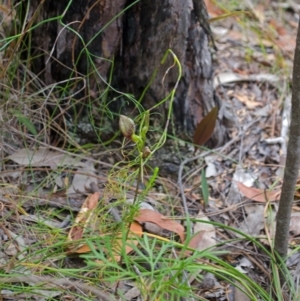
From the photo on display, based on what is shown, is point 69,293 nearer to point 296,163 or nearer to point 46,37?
point 296,163

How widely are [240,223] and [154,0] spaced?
2.57 ft

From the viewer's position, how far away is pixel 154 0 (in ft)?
6.44

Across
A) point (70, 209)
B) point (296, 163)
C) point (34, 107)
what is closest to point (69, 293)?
point (70, 209)

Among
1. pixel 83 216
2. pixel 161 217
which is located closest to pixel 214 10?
pixel 161 217

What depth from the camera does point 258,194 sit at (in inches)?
83.4

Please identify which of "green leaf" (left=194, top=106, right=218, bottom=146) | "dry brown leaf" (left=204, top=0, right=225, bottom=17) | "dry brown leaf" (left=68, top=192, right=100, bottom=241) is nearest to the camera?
"dry brown leaf" (left=68, top=192, right=100, bottom=241)

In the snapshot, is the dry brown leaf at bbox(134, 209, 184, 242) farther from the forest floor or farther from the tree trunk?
the tree trunk

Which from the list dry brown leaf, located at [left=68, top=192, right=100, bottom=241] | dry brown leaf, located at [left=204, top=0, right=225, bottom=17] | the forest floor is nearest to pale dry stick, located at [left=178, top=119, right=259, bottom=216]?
the forest floor

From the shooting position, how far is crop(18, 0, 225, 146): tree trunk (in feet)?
6.52

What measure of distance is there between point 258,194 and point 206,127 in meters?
0.32

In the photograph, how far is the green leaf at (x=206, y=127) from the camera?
2.24 meters

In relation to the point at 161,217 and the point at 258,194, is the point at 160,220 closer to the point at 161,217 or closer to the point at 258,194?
the point at 161,217

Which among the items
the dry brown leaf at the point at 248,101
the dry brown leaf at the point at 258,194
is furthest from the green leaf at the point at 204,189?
the dry brown leaf at the point at 248,101

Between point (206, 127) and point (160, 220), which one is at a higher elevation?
point (206, 127)
